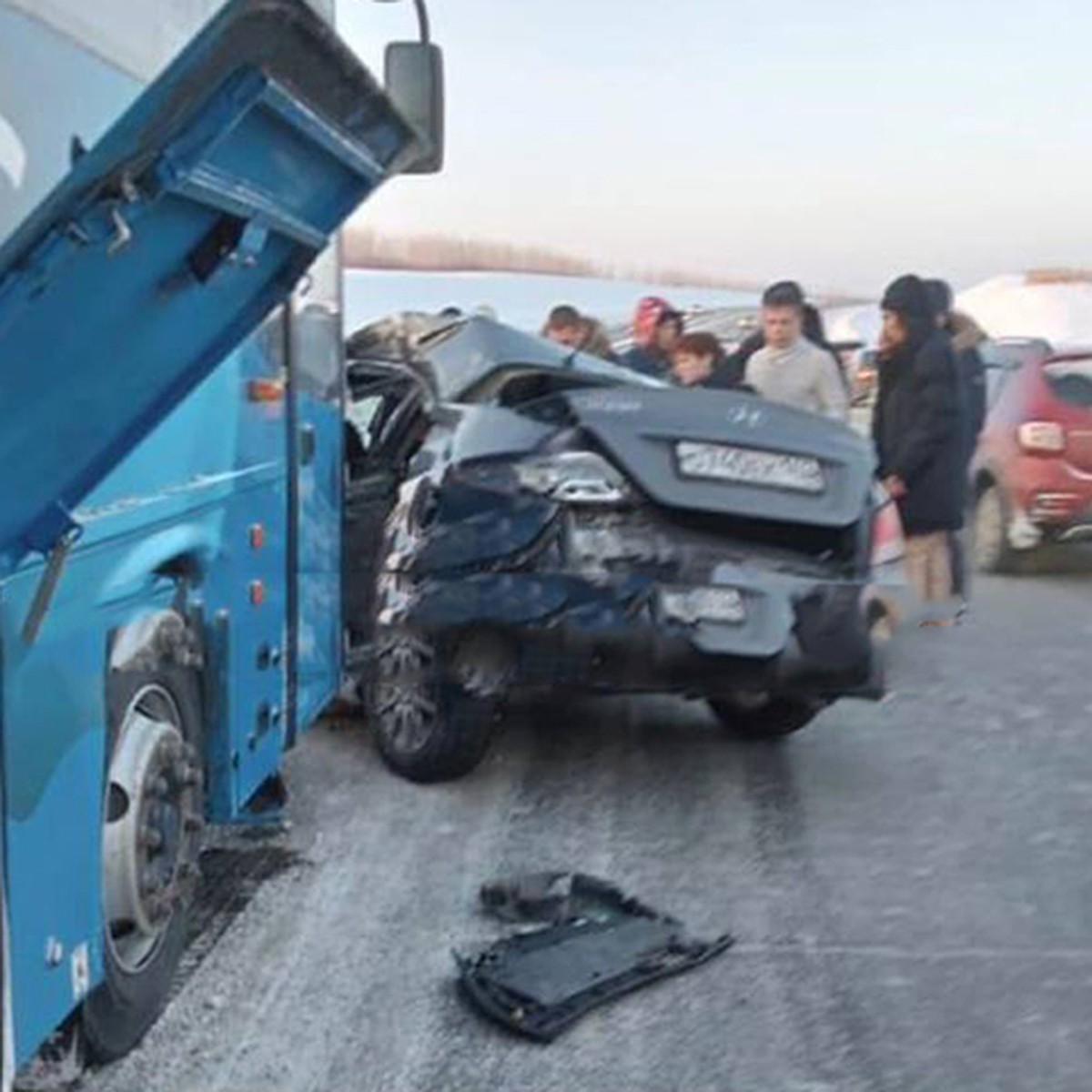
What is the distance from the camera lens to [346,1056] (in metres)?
3.77

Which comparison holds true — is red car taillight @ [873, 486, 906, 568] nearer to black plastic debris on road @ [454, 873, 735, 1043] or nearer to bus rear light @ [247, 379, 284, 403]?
black plastic debris on road @ [454, 873, 735, 1043]

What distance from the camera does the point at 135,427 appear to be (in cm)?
287

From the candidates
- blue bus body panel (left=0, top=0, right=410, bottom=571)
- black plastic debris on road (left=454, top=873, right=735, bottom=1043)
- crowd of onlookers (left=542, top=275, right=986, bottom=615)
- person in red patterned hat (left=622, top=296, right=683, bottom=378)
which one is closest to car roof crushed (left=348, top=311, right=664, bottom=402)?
crowd of onlookers (left=542, top=275, right=986, bottom=615)

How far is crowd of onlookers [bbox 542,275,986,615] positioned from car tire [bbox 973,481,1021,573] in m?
2.36

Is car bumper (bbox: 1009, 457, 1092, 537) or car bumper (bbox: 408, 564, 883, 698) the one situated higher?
car bumper (bbox: 408, 564, 883, 698)

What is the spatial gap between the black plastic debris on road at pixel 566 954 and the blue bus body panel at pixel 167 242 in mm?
1806

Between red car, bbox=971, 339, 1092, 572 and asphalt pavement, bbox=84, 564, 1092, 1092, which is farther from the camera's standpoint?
red car, bbox=971, 339, 1092, 572

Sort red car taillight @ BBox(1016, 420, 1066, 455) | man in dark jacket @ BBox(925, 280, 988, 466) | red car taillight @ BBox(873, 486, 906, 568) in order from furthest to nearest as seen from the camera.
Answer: red car taillight @ BBox(1016, 420, 1066, 455)
man in dark jacket @ BBox(925, 280, 988, 466)
red car taillight @ BBox(873, 486, 906, 568)

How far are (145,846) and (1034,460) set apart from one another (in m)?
8.82

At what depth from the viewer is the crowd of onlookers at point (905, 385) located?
313 inches

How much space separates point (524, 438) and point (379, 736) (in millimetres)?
1253

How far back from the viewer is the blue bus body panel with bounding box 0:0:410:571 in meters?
2.19

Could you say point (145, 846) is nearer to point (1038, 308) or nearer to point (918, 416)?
point (918, 416)

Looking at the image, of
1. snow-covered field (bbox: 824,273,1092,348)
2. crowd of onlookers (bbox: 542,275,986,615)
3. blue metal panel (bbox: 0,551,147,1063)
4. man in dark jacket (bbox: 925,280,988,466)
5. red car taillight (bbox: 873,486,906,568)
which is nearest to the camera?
blue metal panel (bbox: 0,551,147,1063)
